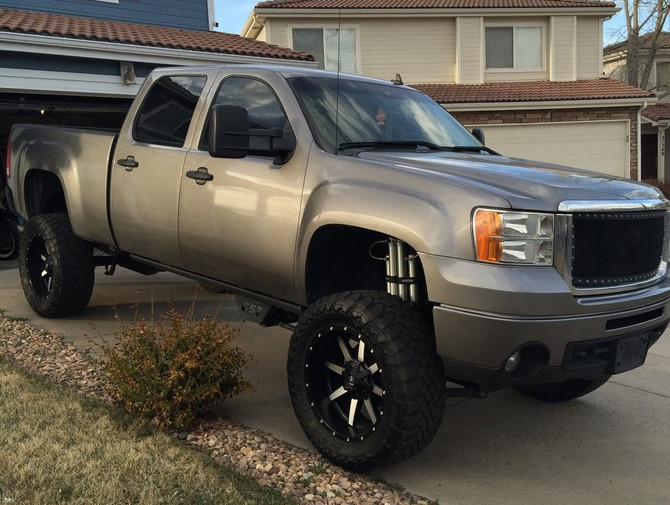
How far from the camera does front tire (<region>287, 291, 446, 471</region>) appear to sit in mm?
3221

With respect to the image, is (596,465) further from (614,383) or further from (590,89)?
(590,89)

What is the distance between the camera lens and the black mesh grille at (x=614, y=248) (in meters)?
3.24

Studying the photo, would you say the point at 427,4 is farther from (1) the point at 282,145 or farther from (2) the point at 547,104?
(1) the point at 282,145

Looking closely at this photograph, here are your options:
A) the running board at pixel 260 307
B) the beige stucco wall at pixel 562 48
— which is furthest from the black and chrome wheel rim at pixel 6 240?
the beige stucco wall at pixel 562 48

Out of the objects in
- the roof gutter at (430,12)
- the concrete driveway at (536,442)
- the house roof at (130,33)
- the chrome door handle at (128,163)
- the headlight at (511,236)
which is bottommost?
the concrete driveway at (536,442)

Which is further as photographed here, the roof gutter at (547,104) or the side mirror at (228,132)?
the roof gutter at (547,104)

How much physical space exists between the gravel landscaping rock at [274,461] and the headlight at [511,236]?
1.21 meters

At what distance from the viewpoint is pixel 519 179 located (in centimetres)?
333

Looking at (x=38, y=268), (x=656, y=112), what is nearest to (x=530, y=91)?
(x=656, y=112)

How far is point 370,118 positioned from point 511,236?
164 cm

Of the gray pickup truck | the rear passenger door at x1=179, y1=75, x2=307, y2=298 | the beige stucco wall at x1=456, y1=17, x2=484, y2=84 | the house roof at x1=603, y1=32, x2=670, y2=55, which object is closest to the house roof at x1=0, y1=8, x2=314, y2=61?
the gray pickup truck

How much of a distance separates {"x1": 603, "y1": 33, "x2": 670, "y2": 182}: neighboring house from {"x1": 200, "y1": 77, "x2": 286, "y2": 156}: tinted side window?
26053 millimetres

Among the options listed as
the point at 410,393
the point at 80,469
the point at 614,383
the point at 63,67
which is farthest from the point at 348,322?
the point at 63,67

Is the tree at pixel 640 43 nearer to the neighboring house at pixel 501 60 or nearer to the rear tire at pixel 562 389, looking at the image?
the neighboring house at pixel 501 60
